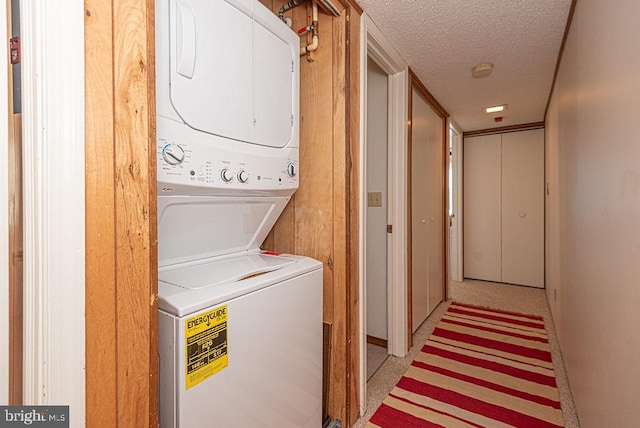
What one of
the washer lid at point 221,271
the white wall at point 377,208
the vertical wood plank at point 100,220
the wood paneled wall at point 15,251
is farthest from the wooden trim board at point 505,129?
the wood paneled wall at point 15,251

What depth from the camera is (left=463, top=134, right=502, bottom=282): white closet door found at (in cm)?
427

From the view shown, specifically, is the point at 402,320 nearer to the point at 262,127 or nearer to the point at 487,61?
the point at 262,127

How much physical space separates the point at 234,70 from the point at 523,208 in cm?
423

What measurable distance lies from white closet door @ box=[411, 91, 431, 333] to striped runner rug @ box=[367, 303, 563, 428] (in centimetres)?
28

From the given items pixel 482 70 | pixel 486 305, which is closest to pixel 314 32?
pixel 482 70

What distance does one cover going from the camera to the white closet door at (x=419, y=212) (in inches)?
102

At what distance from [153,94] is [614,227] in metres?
1.46

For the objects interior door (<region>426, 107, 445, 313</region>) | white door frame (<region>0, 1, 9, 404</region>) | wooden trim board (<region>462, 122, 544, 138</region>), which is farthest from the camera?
wooden trim board (<region>462, 122, 544, 138</region>)

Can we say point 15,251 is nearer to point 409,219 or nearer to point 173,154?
point 173,154

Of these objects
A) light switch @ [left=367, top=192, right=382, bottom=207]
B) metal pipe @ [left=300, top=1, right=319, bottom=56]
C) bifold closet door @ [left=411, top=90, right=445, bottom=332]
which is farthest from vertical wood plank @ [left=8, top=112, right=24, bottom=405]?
bifold closet door @ [left=411, top=90, right=445, bottom=332]

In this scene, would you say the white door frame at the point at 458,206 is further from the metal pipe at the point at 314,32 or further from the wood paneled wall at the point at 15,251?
the wood paneled wall at the point at 15,251

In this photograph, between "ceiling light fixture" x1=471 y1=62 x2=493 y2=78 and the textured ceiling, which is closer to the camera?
the textured ceiling

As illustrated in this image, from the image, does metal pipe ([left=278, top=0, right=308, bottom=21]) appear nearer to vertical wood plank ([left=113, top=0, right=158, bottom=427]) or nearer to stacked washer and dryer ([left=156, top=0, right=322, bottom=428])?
stacked washer and dryer ([left=156, top=0, right=322, bottom=428])

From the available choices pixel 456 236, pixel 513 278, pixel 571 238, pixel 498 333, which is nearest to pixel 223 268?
pixel 571 238
